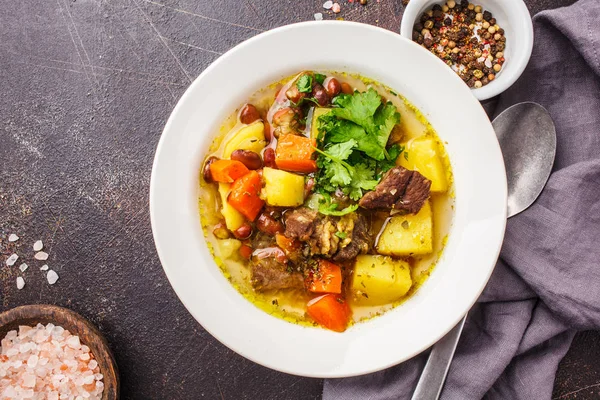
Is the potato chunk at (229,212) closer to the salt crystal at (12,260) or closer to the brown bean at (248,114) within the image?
the brown bean at (248,114)

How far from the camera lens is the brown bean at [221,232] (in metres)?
2.87

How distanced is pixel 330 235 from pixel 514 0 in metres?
1.61

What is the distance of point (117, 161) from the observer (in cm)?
315

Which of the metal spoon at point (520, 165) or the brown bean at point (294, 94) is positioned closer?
the brown bean at point (294, 94)

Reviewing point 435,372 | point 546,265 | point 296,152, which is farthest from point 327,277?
point 546,265

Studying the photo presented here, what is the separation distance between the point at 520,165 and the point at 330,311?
1.33 metres

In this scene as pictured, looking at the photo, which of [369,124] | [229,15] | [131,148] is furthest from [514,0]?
[131,148]

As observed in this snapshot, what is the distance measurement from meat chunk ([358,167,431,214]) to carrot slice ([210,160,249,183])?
652 millimetres

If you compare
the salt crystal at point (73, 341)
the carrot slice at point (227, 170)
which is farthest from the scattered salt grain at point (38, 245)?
the carrot slice at point (227, 170)

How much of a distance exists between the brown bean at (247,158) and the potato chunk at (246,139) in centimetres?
5

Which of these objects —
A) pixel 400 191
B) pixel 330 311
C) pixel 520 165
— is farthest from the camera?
pixel 520 165

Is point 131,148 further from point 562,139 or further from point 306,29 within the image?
point 562,139

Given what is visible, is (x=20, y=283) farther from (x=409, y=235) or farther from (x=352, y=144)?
(x=409, y=235)

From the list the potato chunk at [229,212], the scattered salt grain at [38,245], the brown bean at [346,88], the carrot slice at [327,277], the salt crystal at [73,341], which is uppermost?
the brown bean at [346,88]
